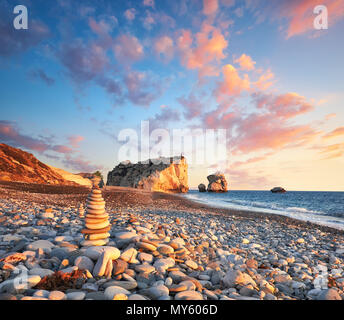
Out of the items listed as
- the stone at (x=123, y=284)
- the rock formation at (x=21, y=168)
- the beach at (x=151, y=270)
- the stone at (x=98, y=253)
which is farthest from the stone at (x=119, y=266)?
the rock formation at (x=21, y=168)

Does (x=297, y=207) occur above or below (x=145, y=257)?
below

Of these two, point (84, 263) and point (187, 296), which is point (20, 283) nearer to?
point (84, 263)

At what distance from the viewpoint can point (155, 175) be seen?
70625 millimetres

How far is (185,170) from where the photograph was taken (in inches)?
3393

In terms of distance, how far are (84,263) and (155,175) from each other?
224ft

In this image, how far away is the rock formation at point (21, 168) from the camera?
2850cm

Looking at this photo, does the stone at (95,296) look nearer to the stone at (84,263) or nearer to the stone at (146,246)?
the stone at (84,263)

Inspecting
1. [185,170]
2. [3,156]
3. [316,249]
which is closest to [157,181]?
[185,170]

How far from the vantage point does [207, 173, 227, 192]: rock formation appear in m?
107

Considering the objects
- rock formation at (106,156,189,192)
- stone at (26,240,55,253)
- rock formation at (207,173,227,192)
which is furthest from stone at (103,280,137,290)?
rock formation at (207,173,227,192)

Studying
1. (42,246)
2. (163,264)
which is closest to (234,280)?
(163,264)
